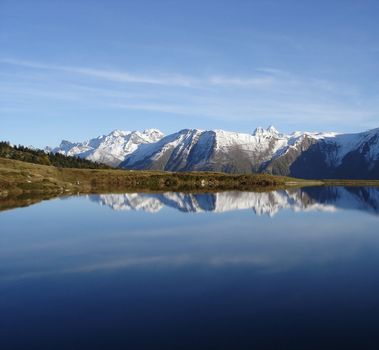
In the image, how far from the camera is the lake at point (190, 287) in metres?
25.5

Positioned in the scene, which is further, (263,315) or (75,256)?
(75,256)

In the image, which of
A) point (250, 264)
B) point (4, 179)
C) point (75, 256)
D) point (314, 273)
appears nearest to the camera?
point (314, 273)

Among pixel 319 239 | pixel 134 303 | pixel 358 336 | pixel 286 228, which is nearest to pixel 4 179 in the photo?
pixel 286 228

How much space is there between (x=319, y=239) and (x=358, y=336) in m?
33.7

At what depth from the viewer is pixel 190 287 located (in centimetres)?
3516

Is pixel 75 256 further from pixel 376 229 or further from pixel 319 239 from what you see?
pixel 376 229

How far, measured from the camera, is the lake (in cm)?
2553

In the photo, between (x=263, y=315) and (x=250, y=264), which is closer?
(x=263, y=315)

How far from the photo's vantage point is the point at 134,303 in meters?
31.4

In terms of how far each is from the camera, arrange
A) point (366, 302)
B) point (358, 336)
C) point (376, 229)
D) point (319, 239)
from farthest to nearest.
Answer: point (376, 229)
point (319, 239)
point (366, 302)
point (358, 336)

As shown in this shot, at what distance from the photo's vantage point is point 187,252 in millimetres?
49594

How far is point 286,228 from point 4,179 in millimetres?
123723

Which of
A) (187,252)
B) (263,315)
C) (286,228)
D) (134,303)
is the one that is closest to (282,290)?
(263,315)

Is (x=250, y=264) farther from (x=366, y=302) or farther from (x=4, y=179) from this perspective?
(x=4, y=179)
